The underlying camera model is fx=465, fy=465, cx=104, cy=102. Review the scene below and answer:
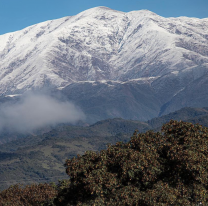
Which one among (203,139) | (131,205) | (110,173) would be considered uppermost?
(203,139)

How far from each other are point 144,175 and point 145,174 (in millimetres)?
222

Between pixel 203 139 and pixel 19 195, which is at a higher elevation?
pixel 203 139

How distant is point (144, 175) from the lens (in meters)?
70.9

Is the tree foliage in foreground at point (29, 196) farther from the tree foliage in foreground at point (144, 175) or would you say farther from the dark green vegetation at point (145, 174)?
the tree foliage in foreground at point (144, 175)

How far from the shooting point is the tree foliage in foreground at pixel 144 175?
67.1 m

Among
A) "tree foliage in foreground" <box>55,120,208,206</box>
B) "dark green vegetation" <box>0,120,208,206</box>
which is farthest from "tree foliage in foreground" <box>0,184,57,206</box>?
"tree foliage in foreground" <box>55,120,208,206</box>

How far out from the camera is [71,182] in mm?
76562

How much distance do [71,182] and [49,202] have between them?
332 inches

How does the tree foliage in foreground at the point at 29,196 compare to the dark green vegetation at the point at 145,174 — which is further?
the tree foliage in foreground at the point at 29,196

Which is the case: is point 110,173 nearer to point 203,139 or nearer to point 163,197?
point 163,197

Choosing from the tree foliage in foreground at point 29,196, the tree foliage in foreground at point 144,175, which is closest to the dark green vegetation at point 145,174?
the tree foliage in foreground at point 144,175

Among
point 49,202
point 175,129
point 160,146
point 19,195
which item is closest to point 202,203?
point 160,146

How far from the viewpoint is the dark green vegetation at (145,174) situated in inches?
2643

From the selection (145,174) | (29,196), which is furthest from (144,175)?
(29,196)
